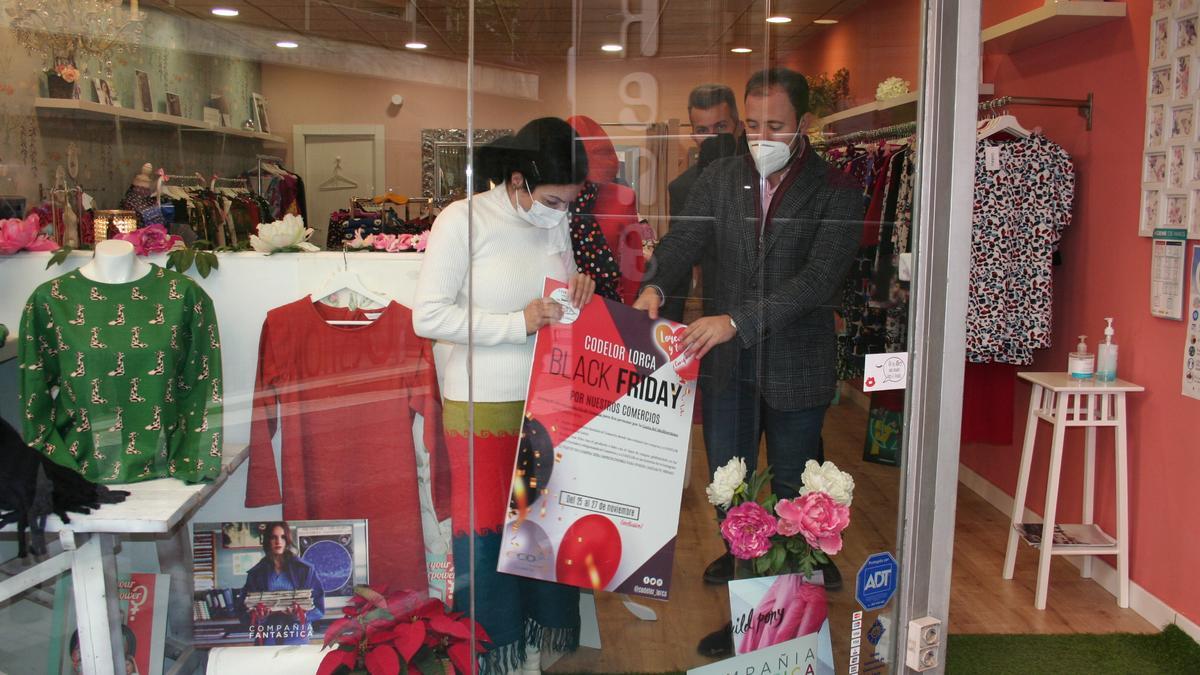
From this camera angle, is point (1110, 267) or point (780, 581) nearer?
point (780, 581)

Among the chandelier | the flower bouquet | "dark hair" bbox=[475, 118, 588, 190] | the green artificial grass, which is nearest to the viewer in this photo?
the chandelier

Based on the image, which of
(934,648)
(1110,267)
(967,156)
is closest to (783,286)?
(967,156)

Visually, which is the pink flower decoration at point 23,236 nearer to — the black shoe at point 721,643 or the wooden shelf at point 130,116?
the wooden shelf at point 130,116

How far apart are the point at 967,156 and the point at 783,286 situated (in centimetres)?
48

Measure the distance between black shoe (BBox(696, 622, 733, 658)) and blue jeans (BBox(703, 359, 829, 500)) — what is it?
340 mm

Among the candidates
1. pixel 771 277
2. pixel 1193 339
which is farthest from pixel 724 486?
pixel 1193 339

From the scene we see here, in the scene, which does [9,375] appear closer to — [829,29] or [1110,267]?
[829,29]

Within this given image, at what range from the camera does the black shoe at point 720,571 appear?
7.33 ft

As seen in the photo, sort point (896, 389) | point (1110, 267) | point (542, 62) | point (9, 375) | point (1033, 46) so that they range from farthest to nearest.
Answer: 1. point (1033, 46)
2. point (1110, 267)
3. point (896, 389)
4. point (542, 62)
5. point (9, 375)

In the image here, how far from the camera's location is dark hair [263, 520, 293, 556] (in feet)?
6.96

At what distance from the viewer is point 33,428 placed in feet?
6.08

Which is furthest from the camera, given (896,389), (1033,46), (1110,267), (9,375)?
(1033,46)

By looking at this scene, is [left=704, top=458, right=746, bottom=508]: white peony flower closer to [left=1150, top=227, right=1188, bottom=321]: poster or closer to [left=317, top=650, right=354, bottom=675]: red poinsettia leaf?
[left=317, top=650, right=354, bottom=675]: red poinsettia leaf

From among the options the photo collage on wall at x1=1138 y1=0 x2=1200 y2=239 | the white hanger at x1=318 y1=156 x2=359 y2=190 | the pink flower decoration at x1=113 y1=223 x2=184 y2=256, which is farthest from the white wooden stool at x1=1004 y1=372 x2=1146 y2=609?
the pink flower decoration at x1=113 y1=223 x2=184 y2=256
